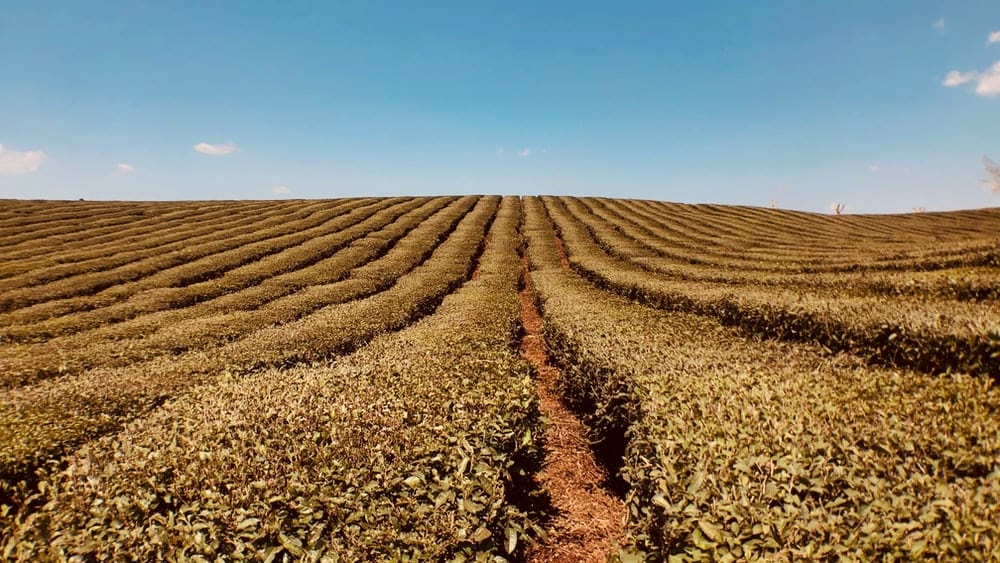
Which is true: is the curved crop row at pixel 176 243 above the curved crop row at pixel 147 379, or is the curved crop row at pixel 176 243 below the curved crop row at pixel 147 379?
above

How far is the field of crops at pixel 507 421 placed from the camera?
202 inches

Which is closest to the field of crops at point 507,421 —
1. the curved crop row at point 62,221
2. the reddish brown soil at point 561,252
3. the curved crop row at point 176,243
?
the curved crop row at point 176,243

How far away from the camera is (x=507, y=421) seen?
8.67 meters

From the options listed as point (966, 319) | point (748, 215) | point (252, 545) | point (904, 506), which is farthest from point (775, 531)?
point (748, 215)

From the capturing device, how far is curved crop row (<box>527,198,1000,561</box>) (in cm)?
447

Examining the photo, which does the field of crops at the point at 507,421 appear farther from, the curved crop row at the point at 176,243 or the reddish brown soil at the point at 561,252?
the reddish brown soil at the point at 561,252

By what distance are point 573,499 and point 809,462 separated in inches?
227

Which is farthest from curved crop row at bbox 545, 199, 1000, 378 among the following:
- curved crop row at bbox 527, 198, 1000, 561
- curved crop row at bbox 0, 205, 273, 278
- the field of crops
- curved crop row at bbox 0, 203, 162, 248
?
curved crop row at bbox 0, 203, 162, 248

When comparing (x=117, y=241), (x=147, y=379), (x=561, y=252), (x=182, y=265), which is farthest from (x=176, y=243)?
(x=147, y=379)

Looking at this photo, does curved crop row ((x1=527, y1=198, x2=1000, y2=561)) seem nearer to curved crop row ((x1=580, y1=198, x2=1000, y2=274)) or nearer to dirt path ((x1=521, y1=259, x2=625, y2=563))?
dirt path ((x1=521, y1=259, x2=625, y2=563))

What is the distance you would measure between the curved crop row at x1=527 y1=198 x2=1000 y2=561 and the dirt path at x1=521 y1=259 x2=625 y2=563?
163 centimetres

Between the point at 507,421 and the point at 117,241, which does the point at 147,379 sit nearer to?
the point at 507,421

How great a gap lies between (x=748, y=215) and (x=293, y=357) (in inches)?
2816

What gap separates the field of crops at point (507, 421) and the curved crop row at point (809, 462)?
0.13 feet
